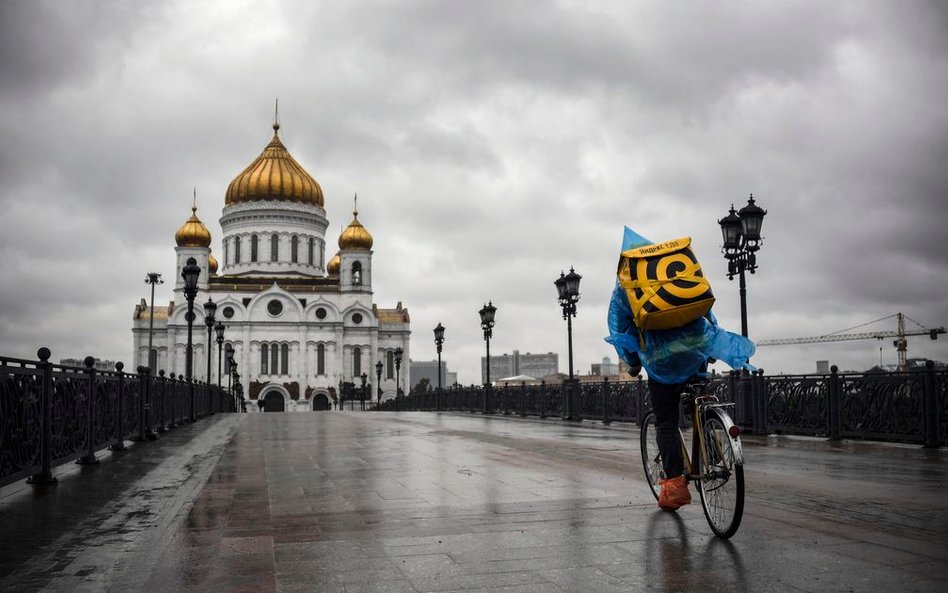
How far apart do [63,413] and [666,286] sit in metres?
6.94

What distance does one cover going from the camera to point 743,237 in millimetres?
17438

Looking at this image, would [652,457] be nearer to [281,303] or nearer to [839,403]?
[839,403]

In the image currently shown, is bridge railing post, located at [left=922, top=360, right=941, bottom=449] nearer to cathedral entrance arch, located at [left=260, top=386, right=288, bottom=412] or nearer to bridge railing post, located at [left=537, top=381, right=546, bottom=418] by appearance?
bridge railing post, located at [left=537, top=381, right=546, bottom=418]

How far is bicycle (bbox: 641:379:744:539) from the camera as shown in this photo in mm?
5027

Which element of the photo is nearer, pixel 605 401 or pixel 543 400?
pixel 605 401

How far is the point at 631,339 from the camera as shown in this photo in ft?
19.8

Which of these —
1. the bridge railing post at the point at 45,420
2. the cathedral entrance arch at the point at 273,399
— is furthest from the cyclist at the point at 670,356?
the cathedral entrance arch at the point at 273,399

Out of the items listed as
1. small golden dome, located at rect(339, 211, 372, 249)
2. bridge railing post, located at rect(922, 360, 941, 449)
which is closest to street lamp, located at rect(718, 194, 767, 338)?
bridge railing post, located at rect(922, 360, 941, 449)

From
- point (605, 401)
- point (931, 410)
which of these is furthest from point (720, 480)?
point (605, 401)

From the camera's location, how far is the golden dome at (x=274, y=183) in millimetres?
89125

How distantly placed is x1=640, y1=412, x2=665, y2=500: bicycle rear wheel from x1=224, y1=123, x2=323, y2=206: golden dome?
281 ft

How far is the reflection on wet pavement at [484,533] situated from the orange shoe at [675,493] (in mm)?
95

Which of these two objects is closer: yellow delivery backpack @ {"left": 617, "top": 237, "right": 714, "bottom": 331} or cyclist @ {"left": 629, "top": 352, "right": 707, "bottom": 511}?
yellow delivery backpack @ {"left": 617, "top": 237, "right": 714, "bottom": 331}

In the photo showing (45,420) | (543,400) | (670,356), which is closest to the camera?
(670,356)
